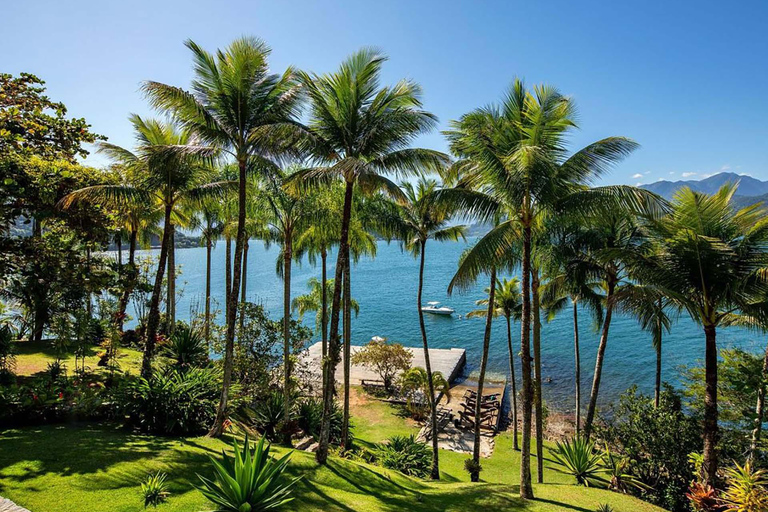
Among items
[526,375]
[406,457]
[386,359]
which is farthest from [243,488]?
[386,359]

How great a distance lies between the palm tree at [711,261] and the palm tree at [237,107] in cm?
948

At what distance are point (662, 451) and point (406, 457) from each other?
7934 millimetres

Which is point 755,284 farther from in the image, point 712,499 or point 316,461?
point 316,461

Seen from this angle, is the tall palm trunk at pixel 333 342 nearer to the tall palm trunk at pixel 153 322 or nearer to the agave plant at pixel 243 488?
the agave plant at pixel 243 488

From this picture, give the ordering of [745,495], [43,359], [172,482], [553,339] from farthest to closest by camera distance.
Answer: [553,339], [43,359], [745,495], [172,482]

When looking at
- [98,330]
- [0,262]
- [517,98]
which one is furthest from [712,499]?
[98,330]

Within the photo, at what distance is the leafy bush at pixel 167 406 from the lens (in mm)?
9555

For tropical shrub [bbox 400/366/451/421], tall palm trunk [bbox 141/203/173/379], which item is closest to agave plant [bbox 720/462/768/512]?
tropical shrub [bbox 400/366/451/421]

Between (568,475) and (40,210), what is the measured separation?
18947 mm

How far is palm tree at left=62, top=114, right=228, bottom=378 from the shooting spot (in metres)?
11.1

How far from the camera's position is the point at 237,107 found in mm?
9953

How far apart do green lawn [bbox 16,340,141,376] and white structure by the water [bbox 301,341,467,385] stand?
9976 mm

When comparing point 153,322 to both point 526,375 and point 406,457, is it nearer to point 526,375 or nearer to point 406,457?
point 406,457

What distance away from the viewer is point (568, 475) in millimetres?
14609
